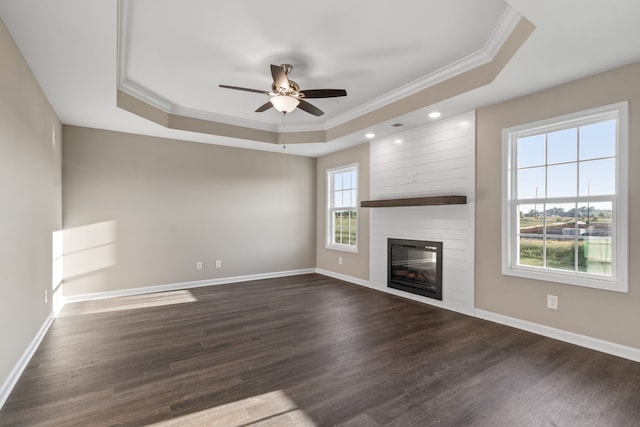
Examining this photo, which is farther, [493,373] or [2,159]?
[493,373]

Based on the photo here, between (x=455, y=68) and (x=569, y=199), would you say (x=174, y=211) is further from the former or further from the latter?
(x=569, y=199)

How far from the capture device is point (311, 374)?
96.7 inches

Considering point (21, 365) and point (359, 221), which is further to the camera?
point (359, 221)

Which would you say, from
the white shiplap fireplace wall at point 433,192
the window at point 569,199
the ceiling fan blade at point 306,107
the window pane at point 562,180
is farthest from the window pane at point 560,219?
the ceiling fan blade at point 306,107

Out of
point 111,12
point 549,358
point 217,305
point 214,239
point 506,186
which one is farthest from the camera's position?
point 214,239

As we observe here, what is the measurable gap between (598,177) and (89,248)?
625 centimetres

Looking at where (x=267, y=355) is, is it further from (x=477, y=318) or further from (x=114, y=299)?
(x=114, y=299)

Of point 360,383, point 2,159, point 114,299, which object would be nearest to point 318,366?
point 360,383

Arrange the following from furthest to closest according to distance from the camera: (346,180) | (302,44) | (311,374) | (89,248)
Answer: (346,180), (89,248), (302,44), (311,374)

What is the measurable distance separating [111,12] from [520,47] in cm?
300

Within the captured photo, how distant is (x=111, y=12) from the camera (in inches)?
80.7

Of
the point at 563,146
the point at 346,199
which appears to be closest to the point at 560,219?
the point at 563,146

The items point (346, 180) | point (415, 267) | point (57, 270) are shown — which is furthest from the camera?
point (346, 180)

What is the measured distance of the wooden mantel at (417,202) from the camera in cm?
391
